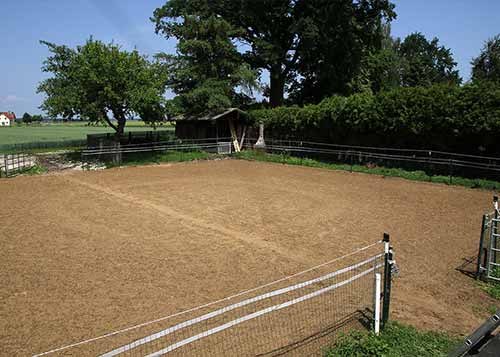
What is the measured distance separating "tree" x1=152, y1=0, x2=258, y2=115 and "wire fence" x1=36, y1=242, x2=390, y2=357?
23.8m

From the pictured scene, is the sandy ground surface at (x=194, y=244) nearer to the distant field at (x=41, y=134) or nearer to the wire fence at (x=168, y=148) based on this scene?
the wire fence at (x=168, y=148)

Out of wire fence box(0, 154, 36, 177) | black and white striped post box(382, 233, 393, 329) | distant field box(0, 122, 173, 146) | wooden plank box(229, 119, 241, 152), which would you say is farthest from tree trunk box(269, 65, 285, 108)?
black and white striped post box(382, 233, 393, 329)

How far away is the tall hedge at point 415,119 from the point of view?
54.1 ft

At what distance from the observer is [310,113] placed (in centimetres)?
2478

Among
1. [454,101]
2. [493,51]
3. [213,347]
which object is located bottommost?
[213,347]

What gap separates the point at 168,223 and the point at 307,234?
420 cm

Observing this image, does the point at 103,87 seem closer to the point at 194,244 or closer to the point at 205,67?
the point at 205,67

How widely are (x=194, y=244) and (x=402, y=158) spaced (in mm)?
15739

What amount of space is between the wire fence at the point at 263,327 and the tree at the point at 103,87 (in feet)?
65.7

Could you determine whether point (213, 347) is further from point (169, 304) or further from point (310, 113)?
point (310, 113)

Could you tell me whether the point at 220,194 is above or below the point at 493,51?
below

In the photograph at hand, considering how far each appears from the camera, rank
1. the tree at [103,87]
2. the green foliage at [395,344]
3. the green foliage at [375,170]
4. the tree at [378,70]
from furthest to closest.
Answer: the tree at [378,70]
the tree at [103,87]
the green foliage at [375,170]
the green foliage at [395,344]

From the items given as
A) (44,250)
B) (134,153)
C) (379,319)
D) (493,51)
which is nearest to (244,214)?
(44,250)

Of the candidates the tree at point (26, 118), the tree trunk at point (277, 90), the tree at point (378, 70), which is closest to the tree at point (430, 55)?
the tree at point (378, 70)
